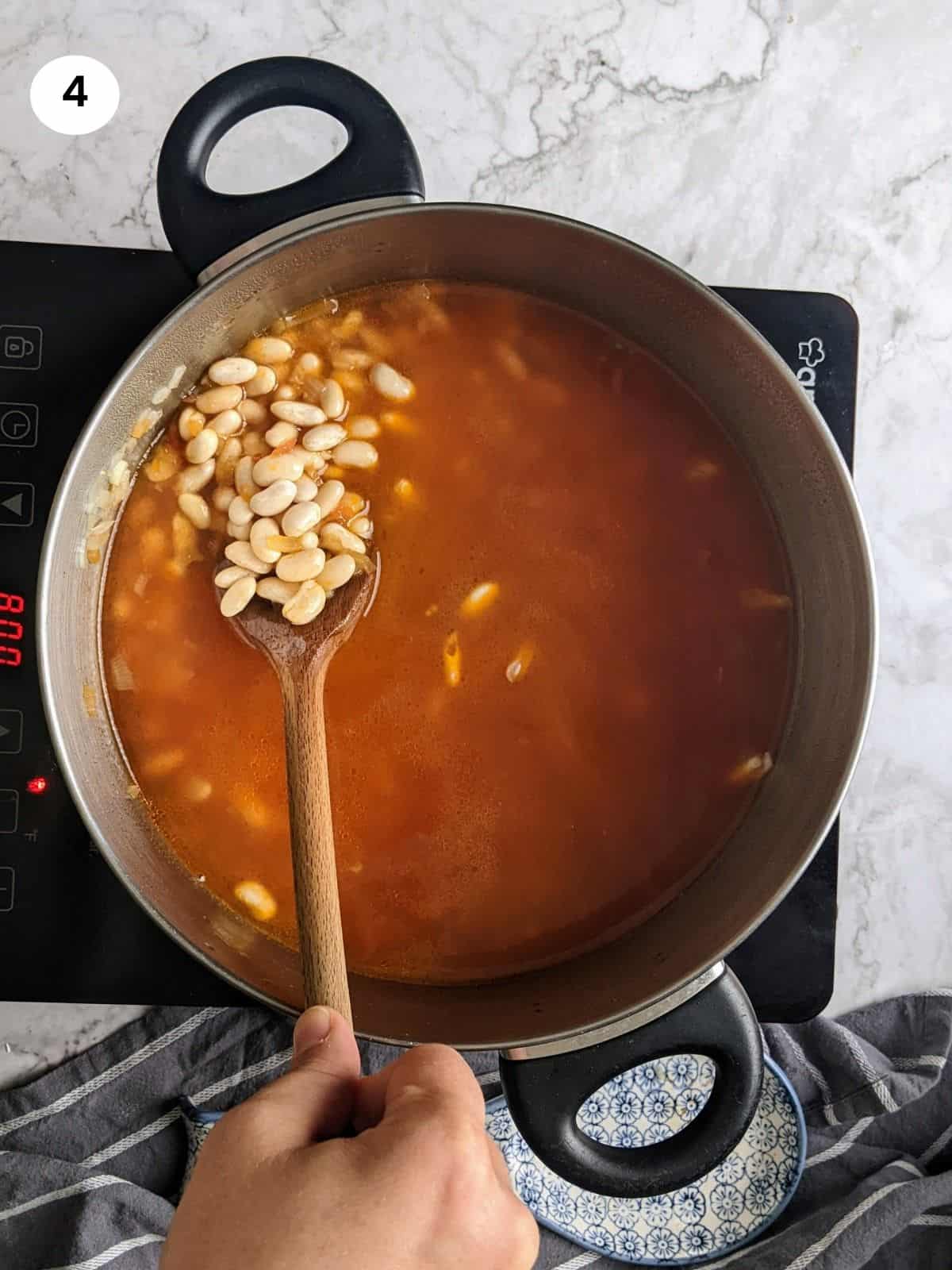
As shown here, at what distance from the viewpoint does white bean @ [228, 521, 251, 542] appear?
945 mm

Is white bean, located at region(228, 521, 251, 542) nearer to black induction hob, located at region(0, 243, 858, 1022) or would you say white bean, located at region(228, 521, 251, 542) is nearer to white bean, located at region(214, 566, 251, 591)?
white bean, located at region(214, 566, 251, 591)

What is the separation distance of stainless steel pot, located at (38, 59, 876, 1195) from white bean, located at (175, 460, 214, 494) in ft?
0.17

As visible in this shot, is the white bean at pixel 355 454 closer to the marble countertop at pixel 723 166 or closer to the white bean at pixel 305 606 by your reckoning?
the white bean at pixel 305 606

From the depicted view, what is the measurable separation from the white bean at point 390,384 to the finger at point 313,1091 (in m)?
0.50

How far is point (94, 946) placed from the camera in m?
1.00

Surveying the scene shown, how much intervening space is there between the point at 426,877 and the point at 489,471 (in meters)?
0.34

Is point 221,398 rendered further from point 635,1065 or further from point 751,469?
point 635,1065

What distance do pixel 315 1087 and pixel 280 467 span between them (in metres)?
0.49

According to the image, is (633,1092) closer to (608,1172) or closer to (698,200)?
(608,1172)

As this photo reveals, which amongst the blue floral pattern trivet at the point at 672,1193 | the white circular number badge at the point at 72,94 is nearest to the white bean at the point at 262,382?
the white circular number badge at the point at 72,94

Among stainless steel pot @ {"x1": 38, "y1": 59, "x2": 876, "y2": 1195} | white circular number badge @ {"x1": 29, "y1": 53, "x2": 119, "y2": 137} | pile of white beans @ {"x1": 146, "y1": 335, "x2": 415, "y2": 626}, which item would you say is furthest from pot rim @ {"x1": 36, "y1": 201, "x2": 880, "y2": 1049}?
white circular number badge @ {"x1": 29, "y1": 53, "x2": 119, "y2": 137}

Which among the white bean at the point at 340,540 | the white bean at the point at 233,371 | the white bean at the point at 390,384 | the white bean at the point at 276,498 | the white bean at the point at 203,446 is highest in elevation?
the white bean at the point at 233,371

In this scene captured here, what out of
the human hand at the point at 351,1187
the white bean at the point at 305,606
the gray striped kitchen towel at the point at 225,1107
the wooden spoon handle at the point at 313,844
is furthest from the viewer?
the gray striped kitchen towel at the point at 225,1107

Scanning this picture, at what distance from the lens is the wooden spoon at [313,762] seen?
81 centimetres
